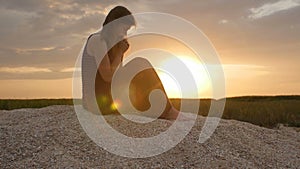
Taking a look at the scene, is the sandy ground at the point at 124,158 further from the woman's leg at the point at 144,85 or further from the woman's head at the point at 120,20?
the woman's head at the point at 120,20

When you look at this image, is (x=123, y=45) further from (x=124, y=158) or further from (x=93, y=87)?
(x=124, y=158)

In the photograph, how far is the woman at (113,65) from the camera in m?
7.12

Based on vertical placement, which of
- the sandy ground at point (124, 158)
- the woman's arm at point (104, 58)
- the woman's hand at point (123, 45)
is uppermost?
the woman's hand at point (123, 45)

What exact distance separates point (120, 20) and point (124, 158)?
265 centimetres

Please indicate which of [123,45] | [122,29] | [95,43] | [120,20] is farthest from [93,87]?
[120,20]

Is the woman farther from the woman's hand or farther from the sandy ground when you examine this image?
the sandy ground

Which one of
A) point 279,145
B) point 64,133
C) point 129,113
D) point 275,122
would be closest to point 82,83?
point 129,113

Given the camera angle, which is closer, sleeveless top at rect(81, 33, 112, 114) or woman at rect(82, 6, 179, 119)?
woman at rect(82, 6, 179, 119)

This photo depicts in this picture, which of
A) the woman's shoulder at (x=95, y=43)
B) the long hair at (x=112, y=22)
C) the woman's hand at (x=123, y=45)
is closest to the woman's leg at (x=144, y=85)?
the woman's hand at (x=123, y=45)

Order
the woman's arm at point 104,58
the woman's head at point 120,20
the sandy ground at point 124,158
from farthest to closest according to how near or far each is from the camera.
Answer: the woman's head at point 120,20, the woman's arm at point 104,58, the sandy ground at point 124,158

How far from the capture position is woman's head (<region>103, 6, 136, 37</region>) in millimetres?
7195

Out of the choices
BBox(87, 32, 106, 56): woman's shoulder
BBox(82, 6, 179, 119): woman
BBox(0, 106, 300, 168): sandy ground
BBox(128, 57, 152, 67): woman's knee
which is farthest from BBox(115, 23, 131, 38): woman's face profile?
BBox(0, 106, 300, 168): sandy ground

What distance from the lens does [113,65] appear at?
23.6 ft

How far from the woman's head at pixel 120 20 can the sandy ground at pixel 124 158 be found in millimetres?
1439
